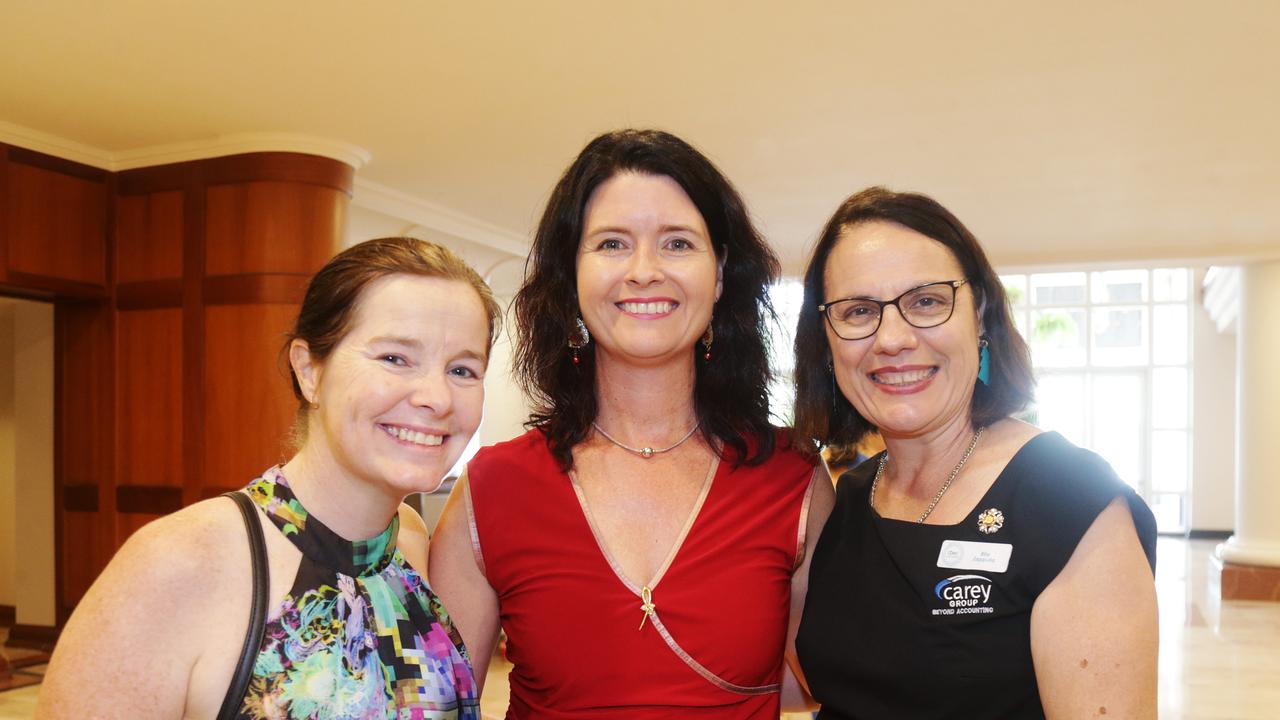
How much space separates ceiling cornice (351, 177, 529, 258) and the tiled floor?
400cm

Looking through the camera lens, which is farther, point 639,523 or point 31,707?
point 31,707

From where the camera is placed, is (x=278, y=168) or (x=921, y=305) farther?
(x=278, y=168)

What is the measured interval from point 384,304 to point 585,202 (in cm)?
63

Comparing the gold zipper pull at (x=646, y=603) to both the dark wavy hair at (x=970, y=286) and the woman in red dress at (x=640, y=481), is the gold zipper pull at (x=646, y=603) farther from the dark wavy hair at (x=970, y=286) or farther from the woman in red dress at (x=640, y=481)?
the dark wavy hair at (x=970, y=286)

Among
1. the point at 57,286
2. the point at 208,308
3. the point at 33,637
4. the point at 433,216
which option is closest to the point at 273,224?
the point at 208,308

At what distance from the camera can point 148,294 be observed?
8047mm

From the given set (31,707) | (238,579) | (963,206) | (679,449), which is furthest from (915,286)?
(963,206)

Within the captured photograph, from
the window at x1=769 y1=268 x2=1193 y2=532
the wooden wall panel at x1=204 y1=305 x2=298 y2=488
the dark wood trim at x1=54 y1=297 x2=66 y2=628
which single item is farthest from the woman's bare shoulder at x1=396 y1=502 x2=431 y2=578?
the window at x1=769 y1=268 x2=1193 y2=532

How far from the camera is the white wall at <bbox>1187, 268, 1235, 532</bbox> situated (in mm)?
19094

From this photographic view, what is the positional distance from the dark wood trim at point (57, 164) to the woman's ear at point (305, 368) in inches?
269

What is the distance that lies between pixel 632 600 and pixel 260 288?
6422 millimetres

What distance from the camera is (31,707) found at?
6617 millimetres

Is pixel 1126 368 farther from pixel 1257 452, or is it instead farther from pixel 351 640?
pixel 351 640

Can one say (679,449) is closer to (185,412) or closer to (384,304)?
(384,304)
